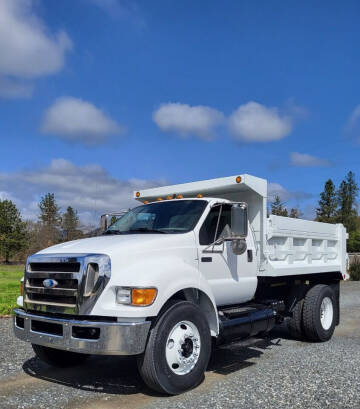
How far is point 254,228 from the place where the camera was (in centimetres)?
721

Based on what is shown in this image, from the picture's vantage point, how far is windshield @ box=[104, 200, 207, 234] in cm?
610

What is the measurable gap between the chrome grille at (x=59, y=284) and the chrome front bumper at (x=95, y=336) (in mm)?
163

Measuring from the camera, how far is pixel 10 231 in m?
49.4

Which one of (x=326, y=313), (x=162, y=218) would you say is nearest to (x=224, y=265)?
(x=162, y=218)

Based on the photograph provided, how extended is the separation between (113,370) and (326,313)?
4.35 metres

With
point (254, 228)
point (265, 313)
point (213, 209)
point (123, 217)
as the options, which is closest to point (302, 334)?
point (265, 313)

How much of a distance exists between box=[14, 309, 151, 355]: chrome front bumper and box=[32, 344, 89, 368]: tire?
114 cm

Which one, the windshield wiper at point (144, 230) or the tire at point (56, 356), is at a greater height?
the windshield wiper at point (144, 230)

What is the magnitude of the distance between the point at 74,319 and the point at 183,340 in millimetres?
1220

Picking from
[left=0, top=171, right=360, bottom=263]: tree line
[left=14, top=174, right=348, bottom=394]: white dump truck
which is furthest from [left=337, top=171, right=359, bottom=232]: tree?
[left=14, top=174, right=348, bottom=394]: white dump truck

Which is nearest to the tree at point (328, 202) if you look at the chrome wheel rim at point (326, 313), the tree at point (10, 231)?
the tree at point (10, 231)

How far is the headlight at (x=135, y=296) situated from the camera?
4746 mm

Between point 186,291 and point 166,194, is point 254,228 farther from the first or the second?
point 186,291

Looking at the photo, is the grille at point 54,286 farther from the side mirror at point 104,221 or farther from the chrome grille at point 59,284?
the side mirror at point 104,221
